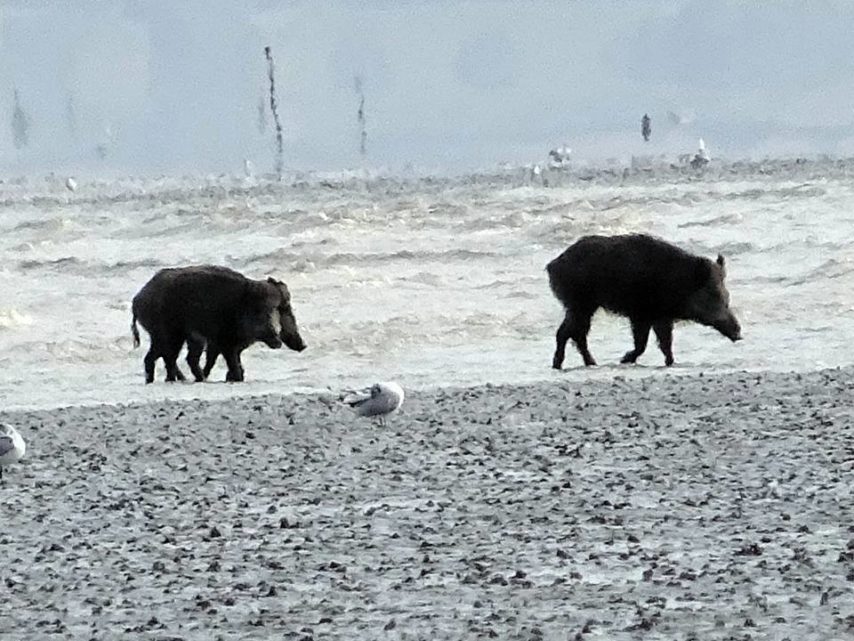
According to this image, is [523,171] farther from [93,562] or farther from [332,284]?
[93,562]

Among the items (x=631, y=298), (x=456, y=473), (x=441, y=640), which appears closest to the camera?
(x=441, y=640)

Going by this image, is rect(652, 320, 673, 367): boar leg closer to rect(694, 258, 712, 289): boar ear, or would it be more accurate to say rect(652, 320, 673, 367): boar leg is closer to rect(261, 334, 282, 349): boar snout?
rect(694, 258, 712, 289): boar ear

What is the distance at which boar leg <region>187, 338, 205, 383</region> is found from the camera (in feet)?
60.0

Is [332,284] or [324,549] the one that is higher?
[324,549]

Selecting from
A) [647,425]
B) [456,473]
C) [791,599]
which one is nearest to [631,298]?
[647,425]

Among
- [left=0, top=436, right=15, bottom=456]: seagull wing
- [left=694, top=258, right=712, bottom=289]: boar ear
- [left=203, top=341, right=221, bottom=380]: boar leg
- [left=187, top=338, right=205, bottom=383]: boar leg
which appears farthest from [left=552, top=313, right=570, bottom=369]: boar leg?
[left=0, top=436, right=15, bottom=456]: seagull wing

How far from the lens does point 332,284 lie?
32.0 metres

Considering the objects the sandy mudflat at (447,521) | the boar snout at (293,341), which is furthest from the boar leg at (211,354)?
the sandy mudflat at (447,521)

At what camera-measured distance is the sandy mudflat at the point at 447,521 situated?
745 centimetres

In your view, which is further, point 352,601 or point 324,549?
point 324,549

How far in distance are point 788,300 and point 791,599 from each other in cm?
2121

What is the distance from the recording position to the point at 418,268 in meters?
35.3

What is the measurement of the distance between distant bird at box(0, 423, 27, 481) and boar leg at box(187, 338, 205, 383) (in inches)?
262

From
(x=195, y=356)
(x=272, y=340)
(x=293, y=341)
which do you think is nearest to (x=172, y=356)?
(x=195, y=356)
